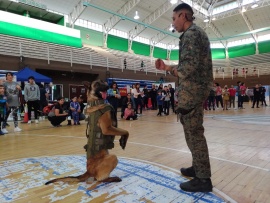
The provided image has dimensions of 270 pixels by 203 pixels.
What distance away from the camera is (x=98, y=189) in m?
2.10

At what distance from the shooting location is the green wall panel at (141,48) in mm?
28087

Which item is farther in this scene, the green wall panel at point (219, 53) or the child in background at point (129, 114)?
the green wall panel at point (219, 53)

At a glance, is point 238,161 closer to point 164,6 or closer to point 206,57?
point 206,57

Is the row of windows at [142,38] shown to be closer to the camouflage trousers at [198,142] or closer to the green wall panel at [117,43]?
the green wall panel at [117,43]

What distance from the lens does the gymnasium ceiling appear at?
68.2 ft

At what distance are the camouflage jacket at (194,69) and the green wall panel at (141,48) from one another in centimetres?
2668

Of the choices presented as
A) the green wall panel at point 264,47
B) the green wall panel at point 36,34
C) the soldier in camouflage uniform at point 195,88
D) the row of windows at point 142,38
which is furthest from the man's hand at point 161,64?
the green wall panel at point 264,47

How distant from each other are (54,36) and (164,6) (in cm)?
1222

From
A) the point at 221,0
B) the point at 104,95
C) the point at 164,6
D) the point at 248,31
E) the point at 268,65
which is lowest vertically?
the point at 104,95

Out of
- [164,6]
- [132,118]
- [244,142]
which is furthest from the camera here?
[164,6]

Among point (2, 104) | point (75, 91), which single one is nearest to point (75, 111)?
point (2, 104)

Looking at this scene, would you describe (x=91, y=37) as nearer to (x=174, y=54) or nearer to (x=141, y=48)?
(x=141, y=48)

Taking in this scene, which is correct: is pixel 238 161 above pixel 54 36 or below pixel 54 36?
below

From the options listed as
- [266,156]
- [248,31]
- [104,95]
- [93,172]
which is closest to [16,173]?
[93,172]
